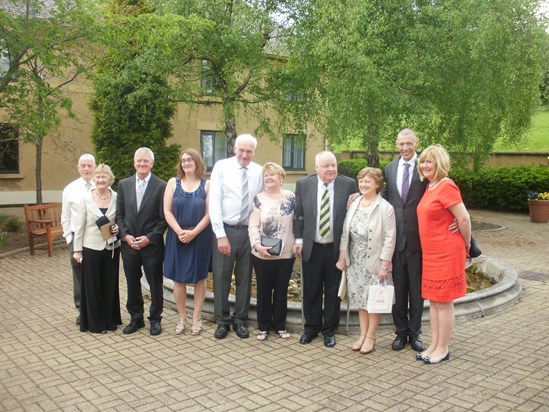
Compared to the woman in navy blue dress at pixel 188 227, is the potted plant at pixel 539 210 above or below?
below

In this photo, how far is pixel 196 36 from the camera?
41.2 ft

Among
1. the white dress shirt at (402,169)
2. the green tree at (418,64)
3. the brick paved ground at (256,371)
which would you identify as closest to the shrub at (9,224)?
the brick paved ground at (256,371)

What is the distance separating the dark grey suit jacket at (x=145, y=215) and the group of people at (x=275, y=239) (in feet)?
0.04

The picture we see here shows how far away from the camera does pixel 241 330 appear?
5961mm

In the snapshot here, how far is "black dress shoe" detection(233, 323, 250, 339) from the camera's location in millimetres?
5934

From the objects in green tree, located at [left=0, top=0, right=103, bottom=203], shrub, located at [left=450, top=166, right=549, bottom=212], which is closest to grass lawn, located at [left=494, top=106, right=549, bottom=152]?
shrub, located at [left=450, top=166, right=549, bottom=212]

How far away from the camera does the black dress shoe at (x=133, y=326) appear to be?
6.09 m

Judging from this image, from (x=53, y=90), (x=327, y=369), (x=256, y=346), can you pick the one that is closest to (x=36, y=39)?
(x=53, y=90)

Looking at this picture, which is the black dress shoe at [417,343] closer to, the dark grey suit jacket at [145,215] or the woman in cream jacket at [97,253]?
the dark grey suit jacket at [145,215]

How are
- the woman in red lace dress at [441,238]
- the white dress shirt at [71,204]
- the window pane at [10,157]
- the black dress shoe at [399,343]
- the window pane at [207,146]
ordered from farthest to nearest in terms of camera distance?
the window pane at [207,146] < the window pane at [10,157] < the white dress shirt at [71,204] < the black dress shoe at [399,343] < the woman in red lace dress at [441,238]

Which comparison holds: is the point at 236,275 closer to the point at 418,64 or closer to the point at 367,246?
the point at 367,246

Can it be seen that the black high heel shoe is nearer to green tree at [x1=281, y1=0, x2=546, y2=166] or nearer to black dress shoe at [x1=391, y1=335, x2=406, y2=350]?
black dress shoe at [x1=391, y1=335, x2=406, y2=350]

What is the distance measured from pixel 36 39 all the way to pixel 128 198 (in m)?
6.29

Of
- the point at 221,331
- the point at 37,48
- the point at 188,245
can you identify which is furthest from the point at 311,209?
the point at 37,48
